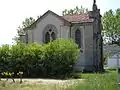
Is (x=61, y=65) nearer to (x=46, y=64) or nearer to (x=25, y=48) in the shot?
(x=46, y=64)

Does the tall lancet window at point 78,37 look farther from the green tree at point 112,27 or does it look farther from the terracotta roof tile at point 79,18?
the green tree at point 112,27

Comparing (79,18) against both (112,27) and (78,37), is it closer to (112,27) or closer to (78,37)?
(78,37)

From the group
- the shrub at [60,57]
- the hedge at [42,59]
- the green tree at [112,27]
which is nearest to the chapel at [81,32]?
the shrub at [60,57]

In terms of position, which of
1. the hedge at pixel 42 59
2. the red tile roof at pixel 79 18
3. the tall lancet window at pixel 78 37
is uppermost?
the red tile roof at pixel 79 18

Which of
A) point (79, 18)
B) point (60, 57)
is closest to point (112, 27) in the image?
point (79, 18)

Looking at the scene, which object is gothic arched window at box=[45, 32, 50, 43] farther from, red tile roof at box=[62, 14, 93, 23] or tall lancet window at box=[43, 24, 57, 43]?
red tile roof at box=[62, 14, 93, 23]

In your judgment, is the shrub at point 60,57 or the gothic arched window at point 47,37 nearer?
the shrub at point 60,57

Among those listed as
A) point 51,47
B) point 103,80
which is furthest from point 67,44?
point 103,80

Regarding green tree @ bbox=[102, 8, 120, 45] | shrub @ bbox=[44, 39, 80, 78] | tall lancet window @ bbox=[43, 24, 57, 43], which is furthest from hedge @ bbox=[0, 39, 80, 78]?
green tree @ bbox=[102, 8, 120, 45]

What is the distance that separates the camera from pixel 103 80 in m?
19.8

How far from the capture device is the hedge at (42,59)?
38250mm

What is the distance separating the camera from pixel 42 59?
3878 cm

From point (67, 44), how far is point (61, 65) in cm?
251

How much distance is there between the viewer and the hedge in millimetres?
38250
